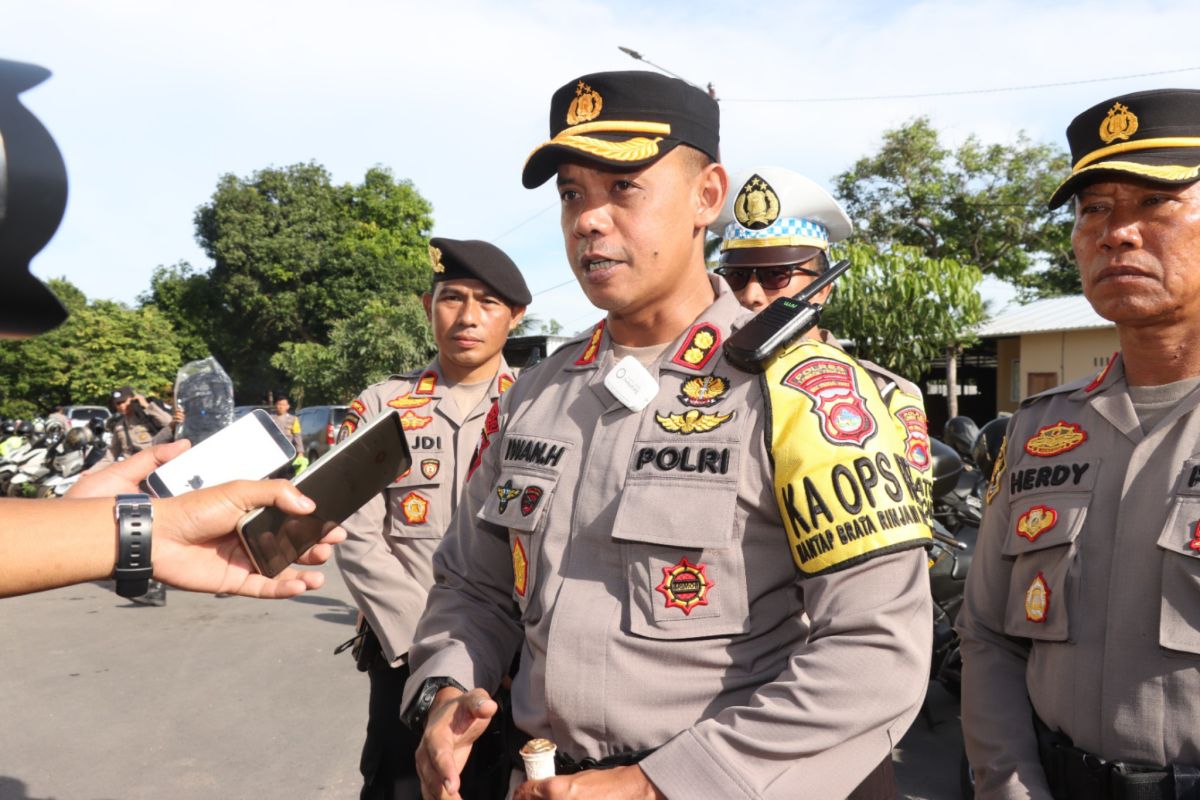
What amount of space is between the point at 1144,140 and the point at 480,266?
7.58ft

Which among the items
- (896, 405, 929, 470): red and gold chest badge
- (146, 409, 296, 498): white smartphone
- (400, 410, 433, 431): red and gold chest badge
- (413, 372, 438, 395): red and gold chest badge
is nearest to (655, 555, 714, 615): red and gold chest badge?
(146, 409, 296, 498): white smartphone

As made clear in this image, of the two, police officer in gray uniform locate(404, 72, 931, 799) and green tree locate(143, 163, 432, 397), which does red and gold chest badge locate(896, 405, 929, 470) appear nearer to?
police officer in gray uniform locate(404, 72, 931, 799)

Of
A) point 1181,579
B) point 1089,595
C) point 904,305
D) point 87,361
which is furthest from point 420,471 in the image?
point 87,361

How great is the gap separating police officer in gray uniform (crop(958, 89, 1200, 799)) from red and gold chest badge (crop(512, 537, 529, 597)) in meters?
1.01

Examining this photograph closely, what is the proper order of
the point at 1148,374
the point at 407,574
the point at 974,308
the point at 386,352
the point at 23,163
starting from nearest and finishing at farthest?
the point at 23,163
the point at 1148,374
the point at 407,574
the point at 974,308
the point at 386,352

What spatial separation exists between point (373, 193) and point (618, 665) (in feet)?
135

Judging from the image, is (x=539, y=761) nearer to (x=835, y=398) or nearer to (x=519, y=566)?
A: (x=519, y=566)

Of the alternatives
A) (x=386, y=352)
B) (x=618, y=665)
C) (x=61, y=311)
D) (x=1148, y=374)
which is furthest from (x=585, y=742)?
(x=386, y=352)

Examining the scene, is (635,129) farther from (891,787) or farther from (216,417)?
(216,417)

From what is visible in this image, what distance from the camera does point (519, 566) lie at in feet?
6.08

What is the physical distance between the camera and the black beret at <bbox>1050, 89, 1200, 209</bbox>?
1.89 metres

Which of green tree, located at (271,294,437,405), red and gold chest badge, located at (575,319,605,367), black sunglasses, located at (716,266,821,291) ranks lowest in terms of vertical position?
green tree, located at (271,294,437,405)

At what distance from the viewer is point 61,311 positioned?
1021 mm

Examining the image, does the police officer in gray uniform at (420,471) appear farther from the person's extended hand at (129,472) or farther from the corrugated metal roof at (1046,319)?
the corrugated metal roof at (1046,319)
